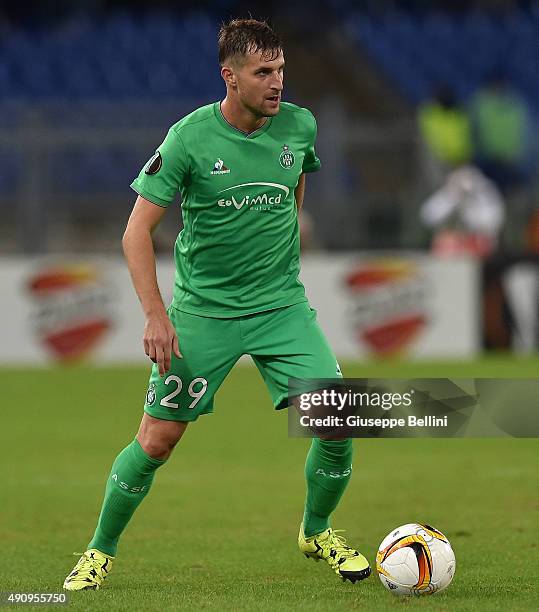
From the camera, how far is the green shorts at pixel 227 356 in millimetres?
5707

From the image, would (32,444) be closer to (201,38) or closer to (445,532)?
(445,532)

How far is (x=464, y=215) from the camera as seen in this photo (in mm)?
17234

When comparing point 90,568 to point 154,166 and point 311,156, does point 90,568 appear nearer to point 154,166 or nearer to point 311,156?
point 154,166

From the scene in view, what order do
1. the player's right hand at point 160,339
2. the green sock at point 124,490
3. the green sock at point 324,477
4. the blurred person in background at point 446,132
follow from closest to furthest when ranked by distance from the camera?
the player's right hand at point 160,339 < the green sock at point 124,490 < the green sock at point 324,477 < the blurred person in background at point 446,132

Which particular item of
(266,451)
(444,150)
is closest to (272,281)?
(266,451)

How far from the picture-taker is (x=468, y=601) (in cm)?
538

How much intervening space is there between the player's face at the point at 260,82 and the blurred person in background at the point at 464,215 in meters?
11.5

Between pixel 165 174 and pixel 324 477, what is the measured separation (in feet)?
4.77

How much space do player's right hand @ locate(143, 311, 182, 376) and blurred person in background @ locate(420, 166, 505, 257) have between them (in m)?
11.8

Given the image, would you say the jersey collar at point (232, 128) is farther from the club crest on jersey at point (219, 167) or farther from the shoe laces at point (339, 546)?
the shoe laces at point (339, 546)

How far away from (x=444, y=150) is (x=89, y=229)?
4.49 metres

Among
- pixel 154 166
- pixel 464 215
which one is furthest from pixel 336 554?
pixel 464 215

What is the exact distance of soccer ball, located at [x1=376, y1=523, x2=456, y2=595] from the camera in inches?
216

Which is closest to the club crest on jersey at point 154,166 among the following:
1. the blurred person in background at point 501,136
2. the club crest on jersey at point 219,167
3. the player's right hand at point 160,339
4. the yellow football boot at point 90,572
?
the club crest on jersey at point 219,167
